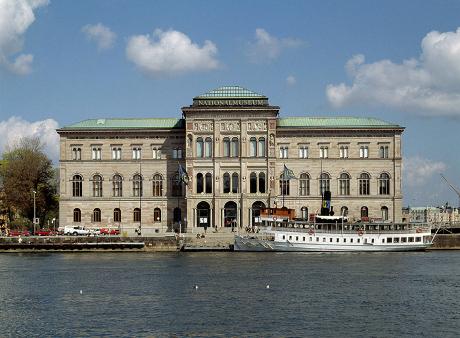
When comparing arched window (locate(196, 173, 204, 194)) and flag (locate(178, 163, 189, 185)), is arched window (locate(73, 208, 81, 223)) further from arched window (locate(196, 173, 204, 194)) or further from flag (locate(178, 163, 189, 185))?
arched window (locate(196, 173, 204, 194))

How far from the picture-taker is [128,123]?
155 meters

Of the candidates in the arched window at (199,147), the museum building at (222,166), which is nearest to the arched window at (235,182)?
the museum building at (222,166)

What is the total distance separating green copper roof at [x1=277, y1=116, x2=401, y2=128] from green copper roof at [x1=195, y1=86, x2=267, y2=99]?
296 inches

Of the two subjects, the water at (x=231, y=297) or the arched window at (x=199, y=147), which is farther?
the arched window at (x=199, y=147)

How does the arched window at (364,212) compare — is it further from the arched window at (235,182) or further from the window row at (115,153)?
the window row at (115,153)

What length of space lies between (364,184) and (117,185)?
138 feet

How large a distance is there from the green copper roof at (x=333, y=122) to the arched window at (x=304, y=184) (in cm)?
847

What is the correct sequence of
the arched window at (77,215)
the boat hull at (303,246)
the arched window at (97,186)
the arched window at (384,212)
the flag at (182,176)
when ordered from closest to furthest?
the boat hull at (303,246)
the flag at (182,176)
the arched window at (384,212)
the arched window at (97,186)
the arched window at (77,215)

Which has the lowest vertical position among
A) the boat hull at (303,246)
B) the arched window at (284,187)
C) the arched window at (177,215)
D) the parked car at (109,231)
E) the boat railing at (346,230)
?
the boat hull at (303,246)

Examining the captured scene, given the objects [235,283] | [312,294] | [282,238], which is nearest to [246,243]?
[282,238]

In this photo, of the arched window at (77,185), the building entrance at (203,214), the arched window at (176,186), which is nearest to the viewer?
the building entrance at (203,214)

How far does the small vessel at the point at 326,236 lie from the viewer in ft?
417

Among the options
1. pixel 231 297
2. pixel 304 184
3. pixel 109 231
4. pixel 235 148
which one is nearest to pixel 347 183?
pixel 304 184

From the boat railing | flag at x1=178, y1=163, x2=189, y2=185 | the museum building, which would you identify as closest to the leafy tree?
the museum building
